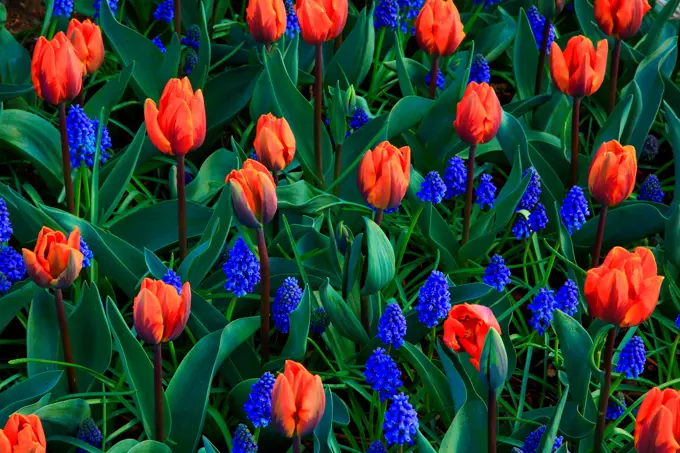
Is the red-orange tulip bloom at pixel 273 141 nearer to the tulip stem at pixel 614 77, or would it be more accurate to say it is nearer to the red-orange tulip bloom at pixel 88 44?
the red-orange tulip bloom at pixel 88 44

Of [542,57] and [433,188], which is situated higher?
[542,57]

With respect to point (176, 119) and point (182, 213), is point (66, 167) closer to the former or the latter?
point (182, 213)

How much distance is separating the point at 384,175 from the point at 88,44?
0.99 metres

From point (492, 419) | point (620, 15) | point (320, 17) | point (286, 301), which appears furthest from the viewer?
point (620, 15)

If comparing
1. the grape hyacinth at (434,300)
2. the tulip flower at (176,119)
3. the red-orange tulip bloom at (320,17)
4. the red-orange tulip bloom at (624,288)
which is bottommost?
the grape hyacinth at (434,300)

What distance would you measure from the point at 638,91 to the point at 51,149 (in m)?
1.68

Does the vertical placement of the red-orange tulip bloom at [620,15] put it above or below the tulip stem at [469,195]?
above

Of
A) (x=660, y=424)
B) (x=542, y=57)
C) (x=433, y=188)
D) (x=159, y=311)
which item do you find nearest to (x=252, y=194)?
(x=159, y=311)

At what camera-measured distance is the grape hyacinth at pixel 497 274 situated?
220 centimetres

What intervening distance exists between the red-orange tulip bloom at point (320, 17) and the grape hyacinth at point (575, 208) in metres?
0.73

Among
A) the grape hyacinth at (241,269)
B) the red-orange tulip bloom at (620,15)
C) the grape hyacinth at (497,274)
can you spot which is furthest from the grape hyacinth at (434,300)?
the red-orange tulip bloom at (620,15)

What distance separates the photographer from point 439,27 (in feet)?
8.54

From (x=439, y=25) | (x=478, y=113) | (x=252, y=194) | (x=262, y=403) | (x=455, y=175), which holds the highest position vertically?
(x=439, y=25)

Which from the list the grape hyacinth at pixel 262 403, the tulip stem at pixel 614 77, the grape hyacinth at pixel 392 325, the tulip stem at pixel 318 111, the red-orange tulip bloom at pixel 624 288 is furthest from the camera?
the tulip stem at pixel 614 77
